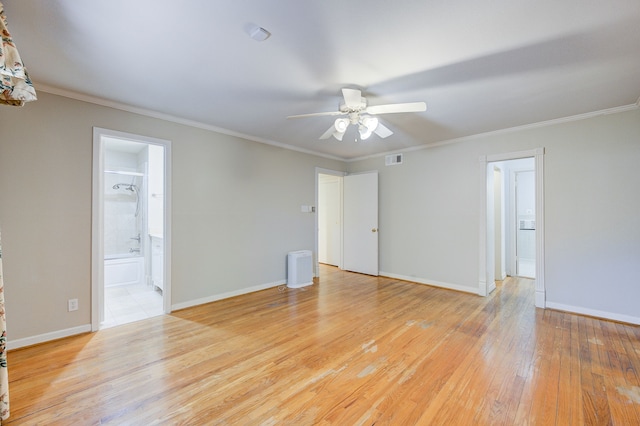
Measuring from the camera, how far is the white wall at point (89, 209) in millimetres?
2551

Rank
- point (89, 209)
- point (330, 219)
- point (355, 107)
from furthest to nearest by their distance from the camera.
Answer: point (330, 219) → point (89, 209) → point (355, 107)

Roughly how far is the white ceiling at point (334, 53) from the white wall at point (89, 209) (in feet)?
1.48

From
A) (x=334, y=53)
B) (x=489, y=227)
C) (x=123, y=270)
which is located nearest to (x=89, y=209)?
(x=123, y=270)

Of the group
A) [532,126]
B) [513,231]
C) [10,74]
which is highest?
[532,126]

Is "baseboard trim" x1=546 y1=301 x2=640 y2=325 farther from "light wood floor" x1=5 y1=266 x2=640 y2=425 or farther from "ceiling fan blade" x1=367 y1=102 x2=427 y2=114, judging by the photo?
"ceiling fan blade" x1=367 y1=102 x2=427 y2=114

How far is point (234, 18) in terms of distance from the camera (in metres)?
1.71

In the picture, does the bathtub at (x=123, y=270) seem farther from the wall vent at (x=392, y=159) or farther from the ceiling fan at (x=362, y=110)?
the wall vent at (x=392, y=159)

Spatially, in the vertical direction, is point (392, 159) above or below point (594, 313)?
above

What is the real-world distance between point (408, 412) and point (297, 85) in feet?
8.94

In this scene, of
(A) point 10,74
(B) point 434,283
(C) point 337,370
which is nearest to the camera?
(A) point 10,74

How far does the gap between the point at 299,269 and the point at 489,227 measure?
3126 mm

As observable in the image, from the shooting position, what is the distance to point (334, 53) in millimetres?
2061

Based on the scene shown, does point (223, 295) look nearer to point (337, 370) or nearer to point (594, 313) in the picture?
point (337, 370)

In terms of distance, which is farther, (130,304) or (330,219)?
(330,219)
